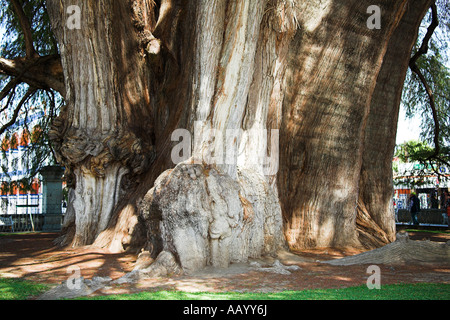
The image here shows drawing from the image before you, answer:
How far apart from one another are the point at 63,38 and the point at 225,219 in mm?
4870

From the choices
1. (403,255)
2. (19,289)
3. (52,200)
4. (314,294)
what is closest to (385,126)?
(403,255)

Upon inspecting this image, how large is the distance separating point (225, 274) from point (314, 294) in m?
1.48

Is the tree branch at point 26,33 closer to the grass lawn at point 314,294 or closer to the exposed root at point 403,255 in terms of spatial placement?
the grass lawn at point 314,294

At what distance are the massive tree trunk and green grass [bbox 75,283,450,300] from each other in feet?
7.24

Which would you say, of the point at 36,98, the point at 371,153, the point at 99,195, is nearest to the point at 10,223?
the point at 36,98

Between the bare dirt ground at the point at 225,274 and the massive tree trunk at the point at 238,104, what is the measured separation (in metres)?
0.77

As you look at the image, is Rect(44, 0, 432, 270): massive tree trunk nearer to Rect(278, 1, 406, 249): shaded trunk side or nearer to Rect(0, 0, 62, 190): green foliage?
Rect(278, 1, 406, 249): shaded trunk side

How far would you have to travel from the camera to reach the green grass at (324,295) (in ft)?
15.3

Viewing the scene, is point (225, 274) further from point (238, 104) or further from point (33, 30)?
point (33, 30)

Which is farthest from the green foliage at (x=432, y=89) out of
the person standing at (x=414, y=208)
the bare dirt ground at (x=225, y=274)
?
the bare dirt ground at (x=225, y=274)

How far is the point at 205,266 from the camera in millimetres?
6266

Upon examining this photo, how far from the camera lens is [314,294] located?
483 cm

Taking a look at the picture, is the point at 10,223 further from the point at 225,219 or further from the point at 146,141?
the point at 225,219

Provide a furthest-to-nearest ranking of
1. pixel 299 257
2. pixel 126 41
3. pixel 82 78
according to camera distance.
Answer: pixel 126 41 → pixel 82 78 → pixel 299 257
